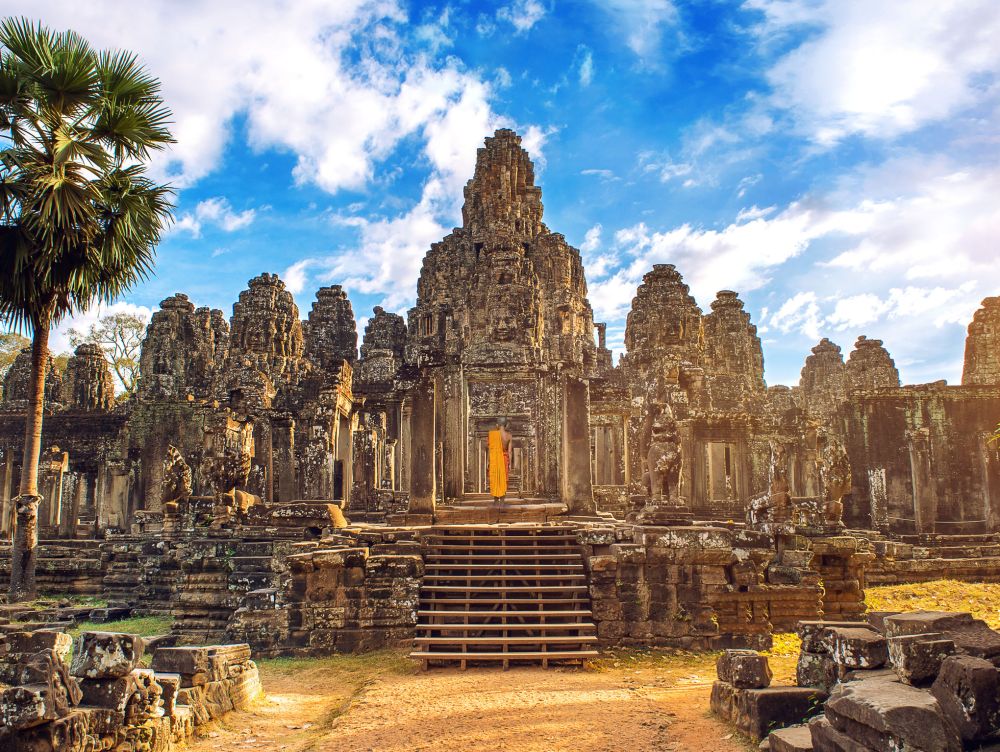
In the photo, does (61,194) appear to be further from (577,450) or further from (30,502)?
(577,450)

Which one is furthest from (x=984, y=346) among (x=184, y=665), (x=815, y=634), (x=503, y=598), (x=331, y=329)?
(x=331, y=329)

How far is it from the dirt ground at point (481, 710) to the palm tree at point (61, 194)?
7.75 m

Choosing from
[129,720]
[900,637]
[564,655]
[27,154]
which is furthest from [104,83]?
[900,637]

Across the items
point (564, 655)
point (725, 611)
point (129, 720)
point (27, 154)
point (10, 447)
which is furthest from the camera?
point (10, 447)

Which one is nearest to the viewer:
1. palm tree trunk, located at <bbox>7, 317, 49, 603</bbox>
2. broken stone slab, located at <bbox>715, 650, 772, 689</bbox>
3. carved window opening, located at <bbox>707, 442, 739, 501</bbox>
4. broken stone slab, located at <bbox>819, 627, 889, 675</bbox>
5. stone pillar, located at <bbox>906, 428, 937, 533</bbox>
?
broken stone slab, located at <bbox>819, 627, 889, 675</bbox>

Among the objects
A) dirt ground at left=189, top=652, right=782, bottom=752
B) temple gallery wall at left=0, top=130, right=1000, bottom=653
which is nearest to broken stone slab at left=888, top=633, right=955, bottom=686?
dirt ground at left=189, top=652, right=782, bottom=752

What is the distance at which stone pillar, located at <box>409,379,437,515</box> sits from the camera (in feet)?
41.7

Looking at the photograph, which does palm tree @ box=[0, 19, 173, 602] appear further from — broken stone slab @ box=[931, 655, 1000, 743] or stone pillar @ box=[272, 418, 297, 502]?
broken stone slab @ box=[931, 655, 1000, 743]

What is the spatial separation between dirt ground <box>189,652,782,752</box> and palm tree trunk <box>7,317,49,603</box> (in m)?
6.37

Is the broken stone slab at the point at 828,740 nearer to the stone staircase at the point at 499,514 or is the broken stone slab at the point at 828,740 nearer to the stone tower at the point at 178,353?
the stone staircase at the point at 499,514

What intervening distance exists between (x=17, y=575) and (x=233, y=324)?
15.2m

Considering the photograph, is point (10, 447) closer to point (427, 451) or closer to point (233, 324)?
point (233, 324)

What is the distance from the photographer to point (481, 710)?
6945 millimetres

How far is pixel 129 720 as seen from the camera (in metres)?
5.54
